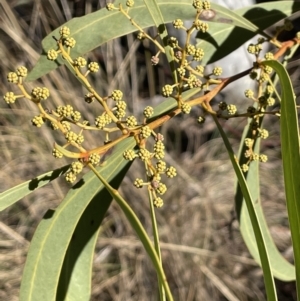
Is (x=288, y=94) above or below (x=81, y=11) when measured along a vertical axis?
below

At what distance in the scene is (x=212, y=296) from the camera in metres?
2.77

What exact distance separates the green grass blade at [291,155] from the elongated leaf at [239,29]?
449 mm

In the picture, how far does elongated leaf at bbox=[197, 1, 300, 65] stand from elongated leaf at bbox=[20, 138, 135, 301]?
1.16ft

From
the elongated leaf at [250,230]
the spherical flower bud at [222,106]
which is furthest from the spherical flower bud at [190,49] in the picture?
the elongated leaf at [250,230]

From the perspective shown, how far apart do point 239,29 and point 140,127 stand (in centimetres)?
59

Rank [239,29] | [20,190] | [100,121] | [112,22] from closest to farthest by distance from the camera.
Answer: [100,121], [20,190], [112,22], [239,29]

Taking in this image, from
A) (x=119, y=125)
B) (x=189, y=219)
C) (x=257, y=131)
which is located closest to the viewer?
(x=119, y=125)

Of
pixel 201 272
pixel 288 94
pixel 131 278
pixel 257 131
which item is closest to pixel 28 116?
pixel 131 278

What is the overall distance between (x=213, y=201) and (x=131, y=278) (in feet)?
1.90

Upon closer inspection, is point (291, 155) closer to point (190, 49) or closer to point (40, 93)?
point (190, 49)

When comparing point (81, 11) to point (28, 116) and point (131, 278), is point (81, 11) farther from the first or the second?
point (131, 278)

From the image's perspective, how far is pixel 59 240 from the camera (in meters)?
1.02

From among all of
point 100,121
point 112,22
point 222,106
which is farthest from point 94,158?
point 112,22

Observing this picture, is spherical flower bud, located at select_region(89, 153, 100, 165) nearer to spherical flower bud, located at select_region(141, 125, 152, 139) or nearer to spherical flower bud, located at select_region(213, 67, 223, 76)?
spherical flower bud, located at select_region(141, 125, 152, 139)
